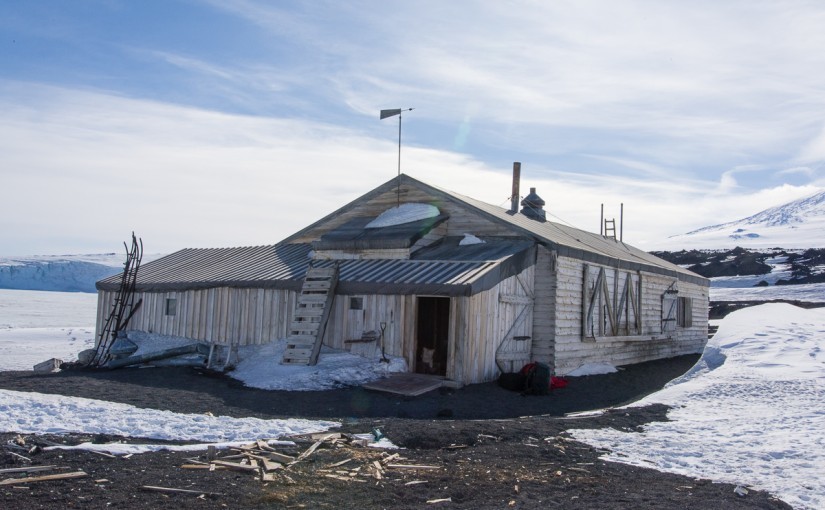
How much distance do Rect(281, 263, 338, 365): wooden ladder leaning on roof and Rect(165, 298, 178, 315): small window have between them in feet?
16.7

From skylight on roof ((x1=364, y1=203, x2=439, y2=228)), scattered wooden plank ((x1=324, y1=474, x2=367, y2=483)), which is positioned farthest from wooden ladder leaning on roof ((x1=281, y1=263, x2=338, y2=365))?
scattered wooden plank ((x1=324, y1=474, x2=367, y2=483))

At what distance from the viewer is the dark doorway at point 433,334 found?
1767cm

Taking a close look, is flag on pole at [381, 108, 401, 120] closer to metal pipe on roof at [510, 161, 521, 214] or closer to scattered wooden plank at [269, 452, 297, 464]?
metal pipe on roof at [510, 161, 521, 214]

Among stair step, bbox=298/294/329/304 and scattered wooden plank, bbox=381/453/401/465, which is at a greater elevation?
stair step, bbox=298/294/329/304

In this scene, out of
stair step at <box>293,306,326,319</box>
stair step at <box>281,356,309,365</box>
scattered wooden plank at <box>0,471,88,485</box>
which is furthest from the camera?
stair step at <box>293,306,326,319</box>

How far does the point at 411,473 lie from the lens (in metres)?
8.06

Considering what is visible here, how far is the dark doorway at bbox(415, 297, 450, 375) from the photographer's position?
58.0 feet

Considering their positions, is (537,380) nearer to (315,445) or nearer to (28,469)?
(315,445)

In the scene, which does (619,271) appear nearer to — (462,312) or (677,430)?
(462,312)

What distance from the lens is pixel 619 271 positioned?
22.0 metres

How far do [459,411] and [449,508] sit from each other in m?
6.31

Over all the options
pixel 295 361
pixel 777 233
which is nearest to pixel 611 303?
pixel 295 361

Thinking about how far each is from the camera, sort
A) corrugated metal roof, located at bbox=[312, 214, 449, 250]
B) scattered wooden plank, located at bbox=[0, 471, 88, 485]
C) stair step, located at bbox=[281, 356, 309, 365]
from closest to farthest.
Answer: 1. scattered wooden plank, located at bbox=[0, 471, 88, 485]
2. stair step, located at bbox=[281, 356, 309, 365]
3. corrugated metal roof, located at bbox=[312, 214, 449, 250]

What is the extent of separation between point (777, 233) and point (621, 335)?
112121 millimetres
